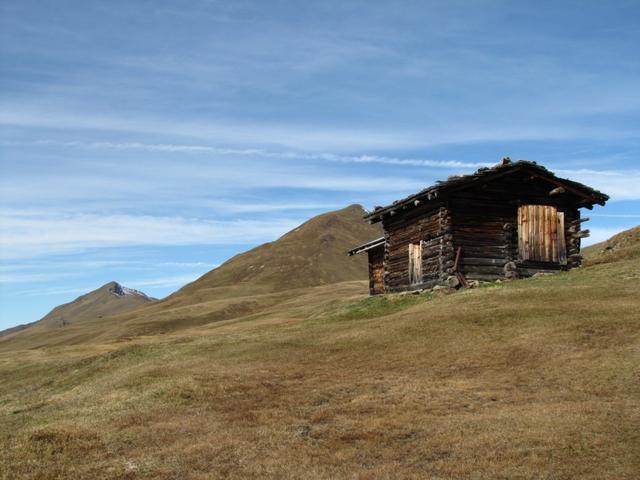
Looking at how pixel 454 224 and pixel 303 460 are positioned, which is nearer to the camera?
pixel 303 460

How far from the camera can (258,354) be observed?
2494cm

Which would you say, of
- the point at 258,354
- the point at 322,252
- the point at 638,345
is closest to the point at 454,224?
the point at 258,354

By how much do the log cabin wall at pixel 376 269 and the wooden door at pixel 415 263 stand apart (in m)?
8.42

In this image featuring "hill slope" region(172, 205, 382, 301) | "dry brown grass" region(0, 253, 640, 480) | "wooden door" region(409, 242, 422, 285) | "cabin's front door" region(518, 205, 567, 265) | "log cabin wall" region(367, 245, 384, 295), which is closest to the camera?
"dry brown grass" region(0, 253, 640, 480)

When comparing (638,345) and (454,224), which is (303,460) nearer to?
(638,345)

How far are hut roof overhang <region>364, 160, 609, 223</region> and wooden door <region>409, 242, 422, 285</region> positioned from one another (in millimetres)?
2408

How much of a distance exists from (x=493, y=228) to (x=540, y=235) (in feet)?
8.81

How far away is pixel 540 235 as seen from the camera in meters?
35.1

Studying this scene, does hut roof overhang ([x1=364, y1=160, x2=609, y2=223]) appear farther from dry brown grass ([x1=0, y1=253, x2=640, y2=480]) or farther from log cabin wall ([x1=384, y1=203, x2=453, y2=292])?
dry brown grass ([x1=0, y1=253, x2=640, y2=480])

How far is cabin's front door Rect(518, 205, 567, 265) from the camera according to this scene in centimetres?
3478

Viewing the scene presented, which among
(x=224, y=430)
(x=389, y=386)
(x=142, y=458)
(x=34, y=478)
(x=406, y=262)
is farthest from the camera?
(x=406, y=262)

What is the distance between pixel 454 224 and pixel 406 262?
536 centimetres

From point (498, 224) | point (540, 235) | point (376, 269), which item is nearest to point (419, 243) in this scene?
point (498, 224)

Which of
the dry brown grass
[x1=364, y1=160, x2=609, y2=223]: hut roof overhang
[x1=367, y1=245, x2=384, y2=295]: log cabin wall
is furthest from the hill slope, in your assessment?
the dry brown grass
